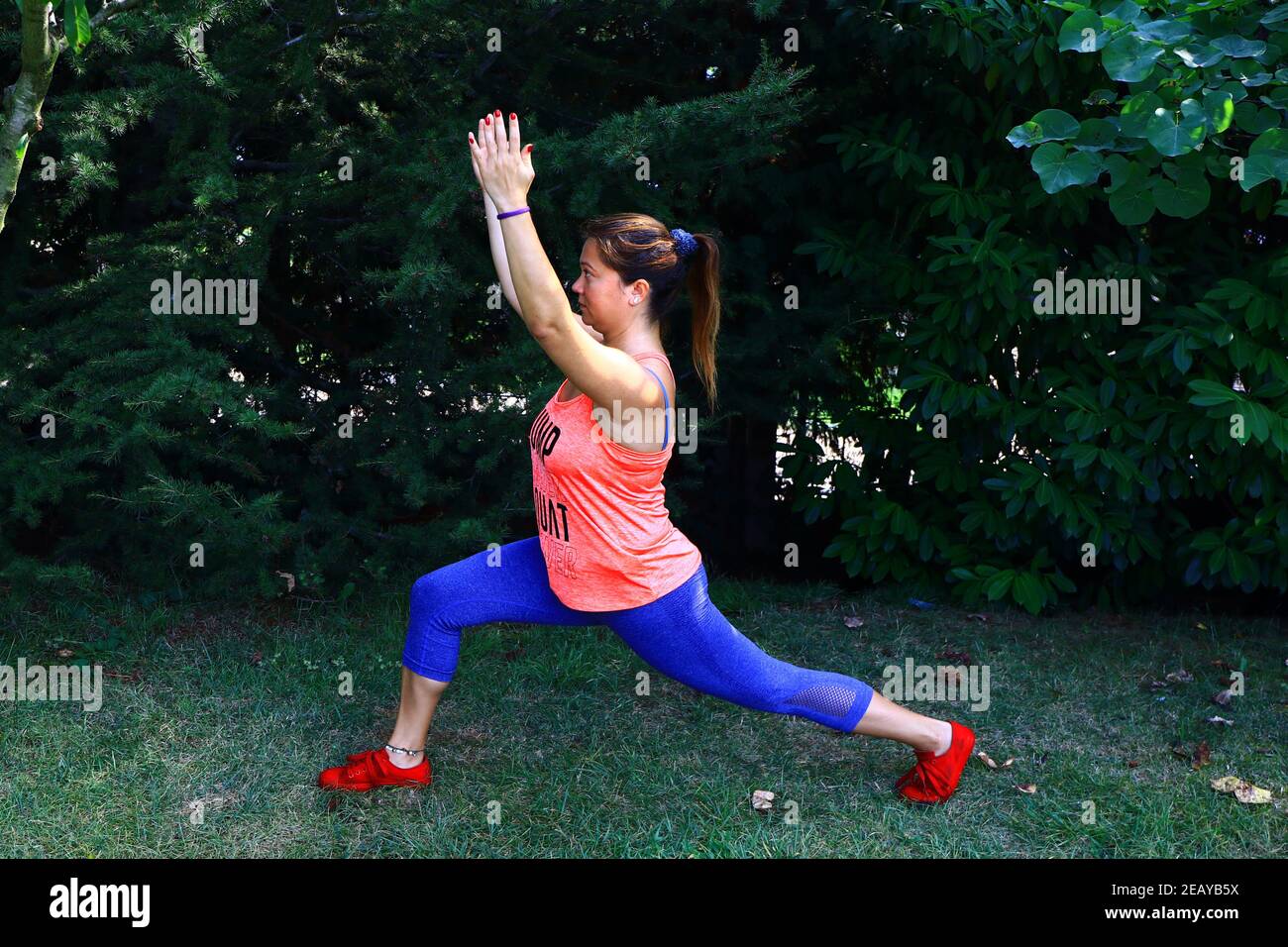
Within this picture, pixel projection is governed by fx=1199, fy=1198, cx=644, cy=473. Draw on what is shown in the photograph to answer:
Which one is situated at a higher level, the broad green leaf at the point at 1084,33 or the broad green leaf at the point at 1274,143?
the broad green leaf at the point at 1084,33

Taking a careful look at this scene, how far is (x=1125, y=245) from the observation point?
16.8 ft

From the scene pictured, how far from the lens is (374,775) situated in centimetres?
370

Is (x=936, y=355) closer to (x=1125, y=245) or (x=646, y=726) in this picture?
(x=1125, y=245)

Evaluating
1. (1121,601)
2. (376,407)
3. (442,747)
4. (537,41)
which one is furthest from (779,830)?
(537,41)

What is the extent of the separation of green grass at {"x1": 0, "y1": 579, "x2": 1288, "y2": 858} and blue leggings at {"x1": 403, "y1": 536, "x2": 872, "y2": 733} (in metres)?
0.42

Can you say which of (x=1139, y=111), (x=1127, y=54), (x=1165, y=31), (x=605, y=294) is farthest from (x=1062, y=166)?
(x=605, y=294)

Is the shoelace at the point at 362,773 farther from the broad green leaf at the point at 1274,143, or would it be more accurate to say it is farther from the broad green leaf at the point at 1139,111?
the broad green leaf at the point at 1274,143

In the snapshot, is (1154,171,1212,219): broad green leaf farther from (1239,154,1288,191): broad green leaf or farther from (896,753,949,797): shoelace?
(896,753,949,797): shoelace

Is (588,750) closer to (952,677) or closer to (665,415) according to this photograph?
(665,415)

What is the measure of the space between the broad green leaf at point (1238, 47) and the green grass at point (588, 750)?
7.62ft

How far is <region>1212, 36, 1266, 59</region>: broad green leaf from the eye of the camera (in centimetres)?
380

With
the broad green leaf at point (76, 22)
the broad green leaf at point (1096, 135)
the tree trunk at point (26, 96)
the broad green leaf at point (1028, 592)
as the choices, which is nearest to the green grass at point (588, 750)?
the broad green leaf at point (1028, 592)

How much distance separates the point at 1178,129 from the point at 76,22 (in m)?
3.15

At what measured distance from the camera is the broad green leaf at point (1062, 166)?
3971 mm
